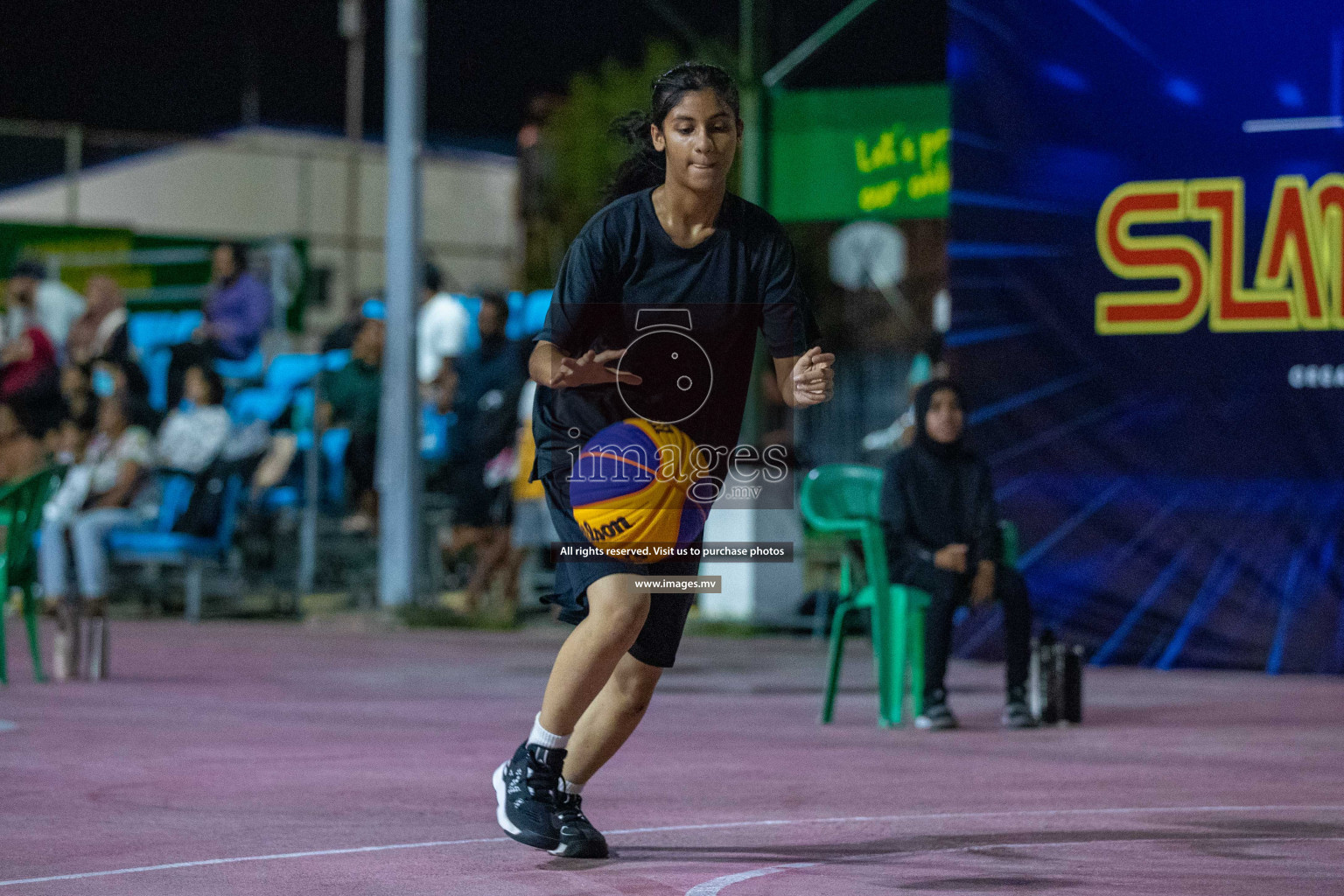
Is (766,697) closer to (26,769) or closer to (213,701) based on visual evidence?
(213,701)

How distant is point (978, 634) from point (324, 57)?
80.9ft

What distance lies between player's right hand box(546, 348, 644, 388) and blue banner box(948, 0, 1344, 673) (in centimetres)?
698

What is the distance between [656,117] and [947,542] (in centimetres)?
419

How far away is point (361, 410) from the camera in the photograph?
50.9ft

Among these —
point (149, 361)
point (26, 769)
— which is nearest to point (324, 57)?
point (149, 361)

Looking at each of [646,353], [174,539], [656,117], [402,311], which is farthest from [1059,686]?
[174,539]

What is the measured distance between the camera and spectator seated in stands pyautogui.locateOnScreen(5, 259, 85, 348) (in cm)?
1620

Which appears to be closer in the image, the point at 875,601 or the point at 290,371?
the point at 875,601

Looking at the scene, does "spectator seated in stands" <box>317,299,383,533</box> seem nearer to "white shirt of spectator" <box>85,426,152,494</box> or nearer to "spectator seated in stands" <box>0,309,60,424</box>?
"white shirt of spectator" <box>85,426,152,494</box>

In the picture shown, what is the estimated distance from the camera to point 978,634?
1186cm

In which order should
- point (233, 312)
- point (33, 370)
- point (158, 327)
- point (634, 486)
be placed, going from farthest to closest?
point (158, 327) < point (233, 312) < point (33, 370) < point (634, 486)

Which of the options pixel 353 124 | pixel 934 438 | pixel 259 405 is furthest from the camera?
pixel 353 124

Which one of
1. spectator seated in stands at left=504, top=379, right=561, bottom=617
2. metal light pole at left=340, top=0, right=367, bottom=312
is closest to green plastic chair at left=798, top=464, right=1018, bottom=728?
spectator seated in stands at left=504, top=379, right=561, bottom=617

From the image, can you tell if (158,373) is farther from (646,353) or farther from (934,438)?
(646,353)
